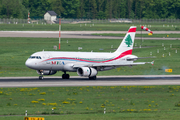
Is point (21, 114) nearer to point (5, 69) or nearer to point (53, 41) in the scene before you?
point (5, 69)

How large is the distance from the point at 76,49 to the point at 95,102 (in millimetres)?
66016

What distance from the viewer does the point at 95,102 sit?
126 feet

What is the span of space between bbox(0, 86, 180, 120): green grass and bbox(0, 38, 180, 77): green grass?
2209 cm

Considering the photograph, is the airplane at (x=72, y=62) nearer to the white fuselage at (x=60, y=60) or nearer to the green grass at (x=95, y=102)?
the white fuselage at (x=60, y=60)

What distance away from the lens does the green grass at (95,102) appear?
3186 cm

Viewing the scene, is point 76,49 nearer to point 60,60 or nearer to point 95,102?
point 60,60

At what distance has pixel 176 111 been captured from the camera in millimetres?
33781

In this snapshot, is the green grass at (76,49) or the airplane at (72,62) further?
the green grass at (76,49)

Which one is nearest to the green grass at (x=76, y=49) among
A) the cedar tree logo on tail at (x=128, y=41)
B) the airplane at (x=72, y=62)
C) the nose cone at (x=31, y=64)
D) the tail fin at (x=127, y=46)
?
the tail fin at (x=127, y=46)

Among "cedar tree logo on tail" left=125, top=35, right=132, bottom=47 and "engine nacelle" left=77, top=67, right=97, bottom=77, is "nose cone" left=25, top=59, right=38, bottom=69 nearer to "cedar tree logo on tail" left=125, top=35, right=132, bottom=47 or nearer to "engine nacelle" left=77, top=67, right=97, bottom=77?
"engine nacelle" left=77, top=67, right=97, bottom=77

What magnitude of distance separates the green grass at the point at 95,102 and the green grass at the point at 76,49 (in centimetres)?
2209

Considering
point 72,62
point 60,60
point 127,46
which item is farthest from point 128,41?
point 60,60

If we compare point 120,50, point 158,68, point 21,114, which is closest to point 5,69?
point 120,50

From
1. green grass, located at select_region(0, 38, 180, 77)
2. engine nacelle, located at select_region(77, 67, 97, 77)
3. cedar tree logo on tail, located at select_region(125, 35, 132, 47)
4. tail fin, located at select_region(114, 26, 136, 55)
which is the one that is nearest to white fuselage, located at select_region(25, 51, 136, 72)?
engine nacelle, located at select_region(77, 67, 97, 77)
